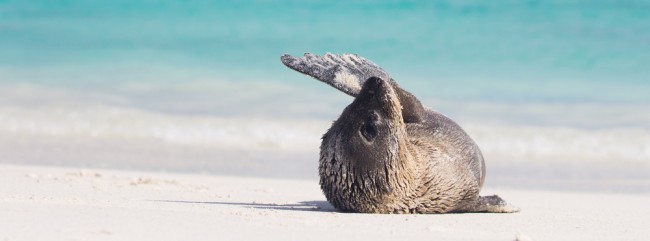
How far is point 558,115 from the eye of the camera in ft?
82.8

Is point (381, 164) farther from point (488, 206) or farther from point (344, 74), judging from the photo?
point (344, 74)

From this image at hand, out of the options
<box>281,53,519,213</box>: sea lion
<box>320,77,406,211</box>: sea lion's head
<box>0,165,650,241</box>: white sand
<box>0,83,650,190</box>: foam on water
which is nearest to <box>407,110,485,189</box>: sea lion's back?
<box>281,53,519,213</box>: sea lion

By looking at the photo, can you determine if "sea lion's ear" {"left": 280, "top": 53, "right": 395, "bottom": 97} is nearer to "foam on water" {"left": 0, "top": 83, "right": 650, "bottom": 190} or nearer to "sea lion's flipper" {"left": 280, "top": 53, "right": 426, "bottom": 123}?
"sea lion's flipper" {"left": 280, "top": 53, "right": 426, "bottom": 123}

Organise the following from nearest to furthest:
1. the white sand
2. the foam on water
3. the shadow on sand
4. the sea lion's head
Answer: the white sand
the sea lion's head
the shadow on sand
the foam on water

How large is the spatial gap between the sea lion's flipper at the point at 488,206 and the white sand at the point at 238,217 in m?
0.12

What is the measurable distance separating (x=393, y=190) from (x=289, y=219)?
913 mm

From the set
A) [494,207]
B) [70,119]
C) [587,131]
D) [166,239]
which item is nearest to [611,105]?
[587,131]

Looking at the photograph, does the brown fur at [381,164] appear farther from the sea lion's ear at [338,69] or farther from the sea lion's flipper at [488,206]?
the sea lion's ear at [338,69]

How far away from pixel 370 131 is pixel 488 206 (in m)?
1.48

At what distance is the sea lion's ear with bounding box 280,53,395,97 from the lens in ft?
27.9

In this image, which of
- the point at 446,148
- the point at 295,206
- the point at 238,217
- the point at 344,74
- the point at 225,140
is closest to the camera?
the point at 238,217

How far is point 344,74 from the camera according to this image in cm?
859

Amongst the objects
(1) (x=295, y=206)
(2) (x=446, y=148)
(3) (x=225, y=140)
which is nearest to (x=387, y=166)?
(2) (x=446, y=148)

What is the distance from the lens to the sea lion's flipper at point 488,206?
797cm
